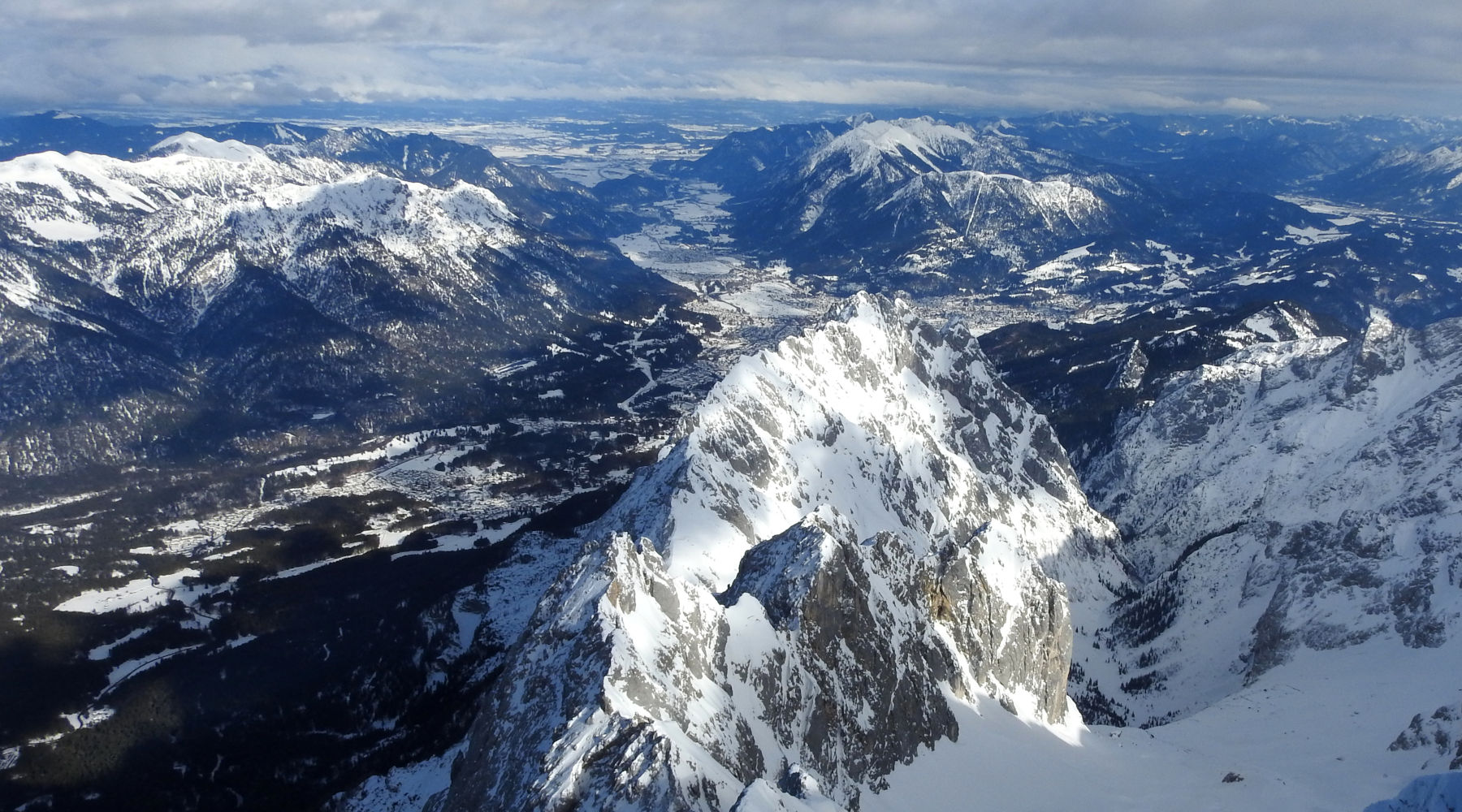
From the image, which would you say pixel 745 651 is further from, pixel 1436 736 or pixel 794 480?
pixel 1436 736

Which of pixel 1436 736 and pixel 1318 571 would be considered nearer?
pixel 1436 736

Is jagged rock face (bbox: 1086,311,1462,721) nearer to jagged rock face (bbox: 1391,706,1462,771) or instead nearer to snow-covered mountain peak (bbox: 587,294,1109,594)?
snow-covered mountain peak (bbox: 587,294,1109,594)

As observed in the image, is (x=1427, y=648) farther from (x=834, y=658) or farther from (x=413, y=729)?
(x=413, y=729)

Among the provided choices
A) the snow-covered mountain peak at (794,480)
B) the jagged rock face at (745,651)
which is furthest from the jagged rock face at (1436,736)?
the snow-covered mountain peak at (794,480)

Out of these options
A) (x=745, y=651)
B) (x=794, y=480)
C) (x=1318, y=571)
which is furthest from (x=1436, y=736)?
(x=794, y=480)

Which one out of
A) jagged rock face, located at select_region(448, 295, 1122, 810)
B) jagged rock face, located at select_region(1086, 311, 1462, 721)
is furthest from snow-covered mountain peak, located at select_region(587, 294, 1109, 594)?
jagged rock face, located at select_region(1086, 311, 1462, 721)

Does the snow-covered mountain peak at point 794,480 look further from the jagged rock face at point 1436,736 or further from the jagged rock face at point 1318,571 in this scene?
the jagged rock face at point 1436,736

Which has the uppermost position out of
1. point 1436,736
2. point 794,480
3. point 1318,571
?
point 794,480

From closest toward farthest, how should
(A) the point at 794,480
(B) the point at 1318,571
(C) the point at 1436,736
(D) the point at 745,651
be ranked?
(D) the point at 745,651 < (C) the point at 1436,736 < (B) the point at 1318,571 < (A) the point at 794,480

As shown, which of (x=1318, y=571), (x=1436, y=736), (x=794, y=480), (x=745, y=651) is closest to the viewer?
(x=745, y=651)
